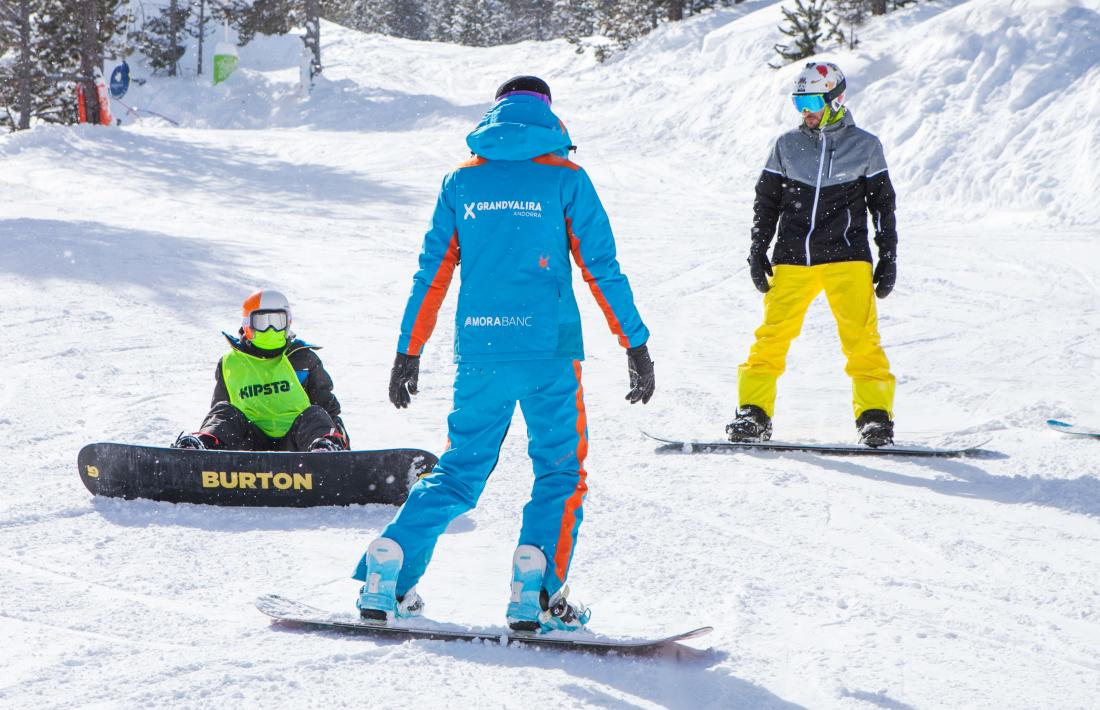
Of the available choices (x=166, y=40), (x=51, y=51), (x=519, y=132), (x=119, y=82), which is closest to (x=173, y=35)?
(x=166, y=40)

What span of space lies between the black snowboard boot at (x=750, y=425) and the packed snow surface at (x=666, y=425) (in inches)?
9.3

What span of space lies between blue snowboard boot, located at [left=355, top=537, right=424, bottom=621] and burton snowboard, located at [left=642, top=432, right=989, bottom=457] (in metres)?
2.78

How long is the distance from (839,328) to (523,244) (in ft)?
9.49

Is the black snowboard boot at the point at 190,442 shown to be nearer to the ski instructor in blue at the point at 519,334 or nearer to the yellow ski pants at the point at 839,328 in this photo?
the ski instructor in blue at the point at 519,334

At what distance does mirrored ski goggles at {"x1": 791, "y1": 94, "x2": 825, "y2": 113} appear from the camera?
5.59m

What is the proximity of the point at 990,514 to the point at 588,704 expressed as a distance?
102 inches

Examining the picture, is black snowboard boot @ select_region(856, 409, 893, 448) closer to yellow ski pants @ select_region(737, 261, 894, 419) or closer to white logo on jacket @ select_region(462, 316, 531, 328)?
yellow ski pants @ select_region(737, 261, 894, 419)

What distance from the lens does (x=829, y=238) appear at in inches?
223

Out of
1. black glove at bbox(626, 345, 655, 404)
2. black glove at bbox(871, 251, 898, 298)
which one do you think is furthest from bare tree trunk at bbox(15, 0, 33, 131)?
black glove at bbox(626, 345, 655, 404)

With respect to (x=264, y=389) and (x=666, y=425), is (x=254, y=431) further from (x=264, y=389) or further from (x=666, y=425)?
(x=666, y=425)

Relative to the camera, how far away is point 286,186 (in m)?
17.4

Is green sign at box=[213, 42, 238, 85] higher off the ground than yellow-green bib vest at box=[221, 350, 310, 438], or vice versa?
green sign at box=[213, 42, 238, 85]

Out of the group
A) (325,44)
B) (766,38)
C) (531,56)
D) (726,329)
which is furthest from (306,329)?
(325,44)

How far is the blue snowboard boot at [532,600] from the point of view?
10.9 feet
